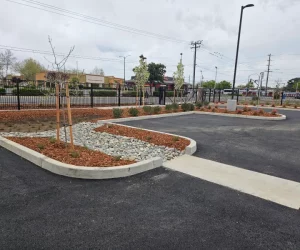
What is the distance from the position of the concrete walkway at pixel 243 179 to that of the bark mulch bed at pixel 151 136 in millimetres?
876

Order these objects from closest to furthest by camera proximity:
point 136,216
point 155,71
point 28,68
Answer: point 136,216, point 28,68, point 155,71

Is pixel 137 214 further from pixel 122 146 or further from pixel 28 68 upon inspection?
pixel 28 68

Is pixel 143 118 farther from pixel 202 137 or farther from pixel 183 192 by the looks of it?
pixel 183 192

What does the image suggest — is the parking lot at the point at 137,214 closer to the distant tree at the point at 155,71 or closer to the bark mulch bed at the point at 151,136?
the bark mulch bed at the point at 151,136

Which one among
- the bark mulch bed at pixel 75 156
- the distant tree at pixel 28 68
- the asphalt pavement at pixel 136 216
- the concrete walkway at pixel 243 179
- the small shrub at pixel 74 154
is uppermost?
the distant tree at pixel 28 68

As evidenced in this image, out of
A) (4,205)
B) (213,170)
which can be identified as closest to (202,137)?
(213,170)

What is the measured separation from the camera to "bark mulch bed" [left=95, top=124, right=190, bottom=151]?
6.52 m

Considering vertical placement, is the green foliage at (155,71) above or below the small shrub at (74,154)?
above

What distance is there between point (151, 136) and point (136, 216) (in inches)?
173

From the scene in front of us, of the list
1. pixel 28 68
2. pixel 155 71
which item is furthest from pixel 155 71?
pixel 28 68

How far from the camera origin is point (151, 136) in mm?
7430

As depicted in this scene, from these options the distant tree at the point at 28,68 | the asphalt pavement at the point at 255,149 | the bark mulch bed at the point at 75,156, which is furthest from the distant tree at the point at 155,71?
the bark mulch bed at the point at 75,156

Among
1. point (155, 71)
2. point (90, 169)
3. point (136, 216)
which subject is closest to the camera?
point (136, 216)

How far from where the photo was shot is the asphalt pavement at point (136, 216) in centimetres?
262
